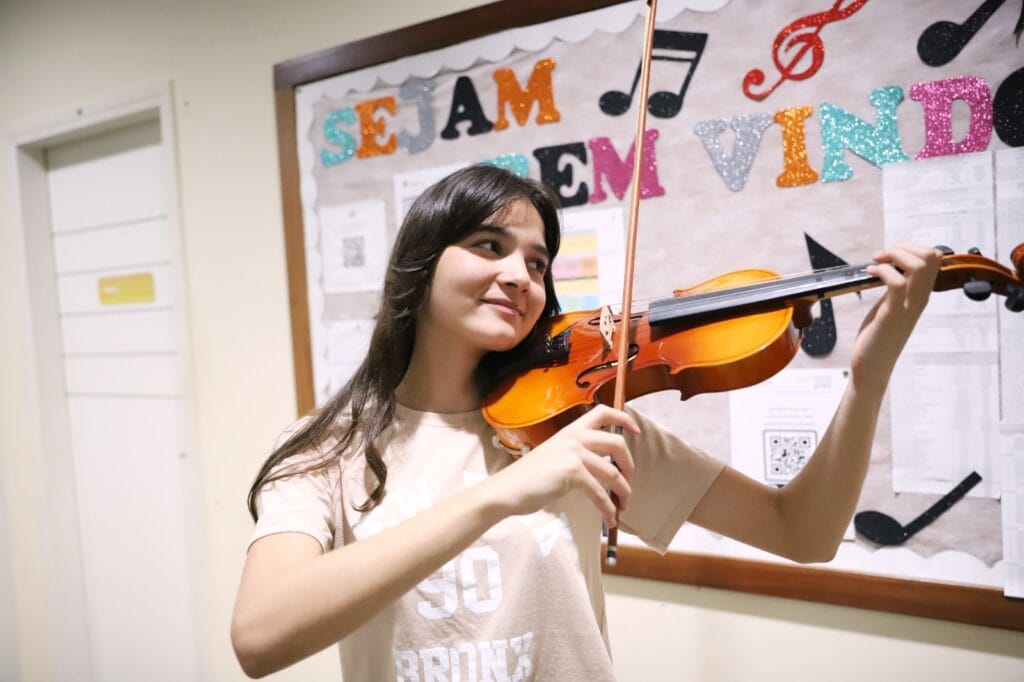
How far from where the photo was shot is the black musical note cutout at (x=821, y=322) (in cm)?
116

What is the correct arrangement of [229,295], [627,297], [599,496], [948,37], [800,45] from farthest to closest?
[229,295], [800,45], [948,37], [627,297], [599,496]

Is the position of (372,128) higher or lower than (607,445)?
higher

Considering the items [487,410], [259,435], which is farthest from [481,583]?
[259,435]

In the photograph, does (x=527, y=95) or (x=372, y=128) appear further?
(x=372, y=128)

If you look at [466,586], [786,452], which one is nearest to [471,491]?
[466,586]

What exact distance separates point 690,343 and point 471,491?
13.7 inches

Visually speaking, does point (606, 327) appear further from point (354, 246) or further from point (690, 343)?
point (354, 246)

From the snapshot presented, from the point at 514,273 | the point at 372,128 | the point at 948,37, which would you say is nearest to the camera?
the point at 514,273

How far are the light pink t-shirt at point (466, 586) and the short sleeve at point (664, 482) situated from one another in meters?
0.09

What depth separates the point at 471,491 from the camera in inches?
26.5

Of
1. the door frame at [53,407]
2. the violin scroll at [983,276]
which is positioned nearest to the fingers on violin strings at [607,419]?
the violin scroll at [983,276]

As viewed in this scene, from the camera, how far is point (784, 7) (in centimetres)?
117

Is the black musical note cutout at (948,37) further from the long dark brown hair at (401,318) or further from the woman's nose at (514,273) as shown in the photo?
the woman's nose at (514,273)

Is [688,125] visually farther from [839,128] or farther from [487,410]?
[487,410]
